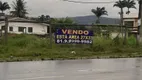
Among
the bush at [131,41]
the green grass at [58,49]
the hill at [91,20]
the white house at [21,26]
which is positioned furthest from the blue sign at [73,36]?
the hill at [91,20]

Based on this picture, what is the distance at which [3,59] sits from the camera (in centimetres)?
1833

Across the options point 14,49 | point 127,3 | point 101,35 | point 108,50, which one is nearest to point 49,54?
point 14,49

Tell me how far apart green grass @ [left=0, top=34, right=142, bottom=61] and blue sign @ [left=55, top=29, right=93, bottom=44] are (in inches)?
11.8

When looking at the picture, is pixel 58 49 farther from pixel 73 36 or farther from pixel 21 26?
pixel 21 26

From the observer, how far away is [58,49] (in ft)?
78.3

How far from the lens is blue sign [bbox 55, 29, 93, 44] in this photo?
24781 millimetres

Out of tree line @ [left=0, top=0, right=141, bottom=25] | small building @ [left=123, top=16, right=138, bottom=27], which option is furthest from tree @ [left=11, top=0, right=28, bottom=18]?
small building @ [left=123, top=16, right=138, bottom=27]

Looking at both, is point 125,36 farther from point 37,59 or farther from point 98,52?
point 37,59

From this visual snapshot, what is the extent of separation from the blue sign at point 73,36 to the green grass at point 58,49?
300mm

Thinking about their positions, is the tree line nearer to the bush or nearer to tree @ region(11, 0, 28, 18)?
tree @ region(11, 0, 28, 18)

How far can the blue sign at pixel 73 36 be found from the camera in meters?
24.8

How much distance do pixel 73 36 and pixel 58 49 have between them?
6.20ft

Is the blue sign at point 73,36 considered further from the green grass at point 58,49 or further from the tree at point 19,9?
the tree at point 19,9

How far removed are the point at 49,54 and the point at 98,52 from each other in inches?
157
